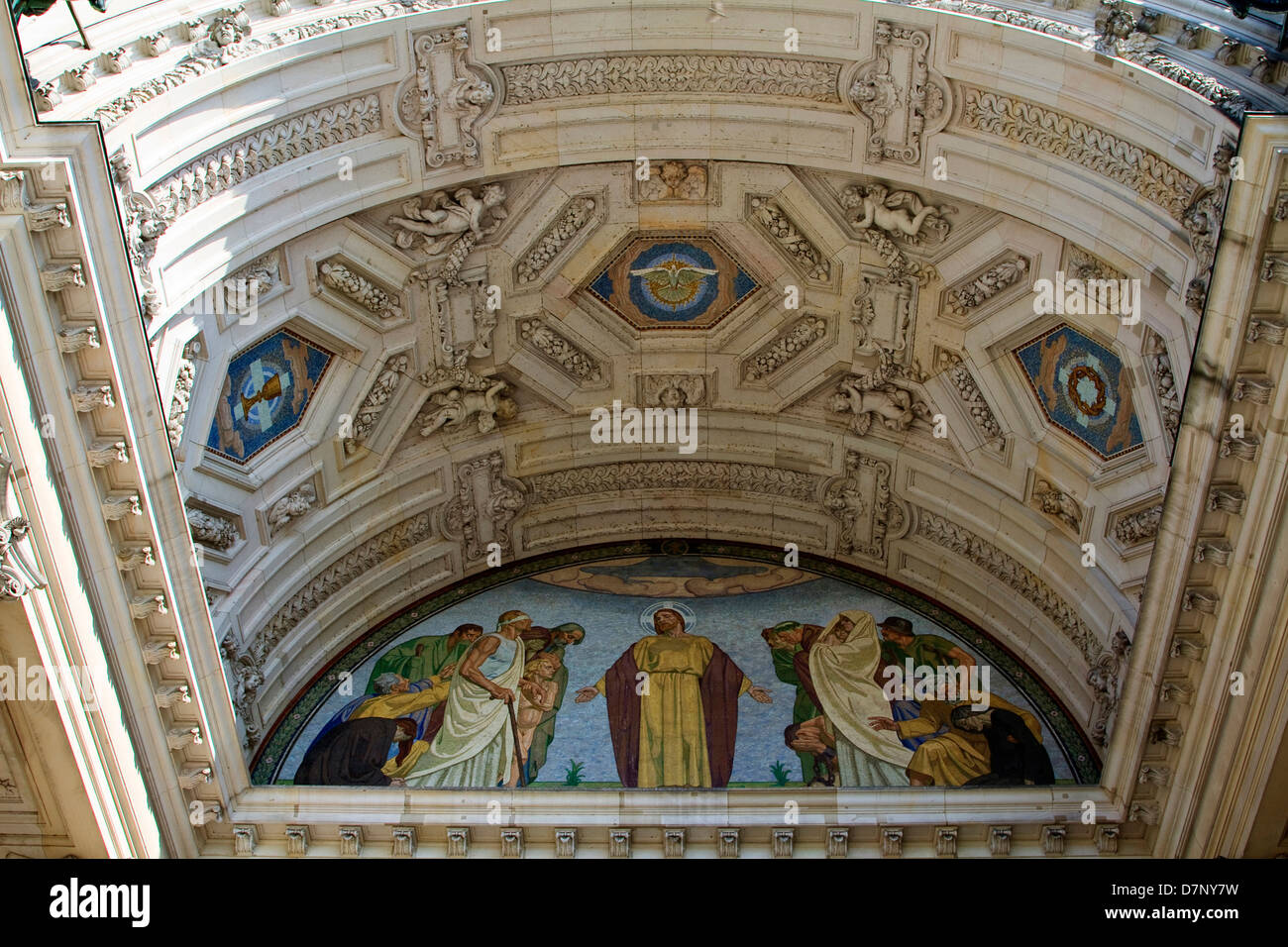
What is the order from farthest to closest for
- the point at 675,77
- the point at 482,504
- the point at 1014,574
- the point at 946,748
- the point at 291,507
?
the point at 482,504 → the point at 1014,574 → the point at 291,507 → the point at 675,77 → the point at 946,748

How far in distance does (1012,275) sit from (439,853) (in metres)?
7.50

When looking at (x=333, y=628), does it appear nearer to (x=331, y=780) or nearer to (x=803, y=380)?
(x=331, y=780)

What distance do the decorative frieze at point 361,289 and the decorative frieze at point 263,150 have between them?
47.5 inches

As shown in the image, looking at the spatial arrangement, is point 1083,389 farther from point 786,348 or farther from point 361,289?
point 361,289

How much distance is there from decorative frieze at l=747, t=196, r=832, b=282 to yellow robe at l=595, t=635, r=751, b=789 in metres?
3.93

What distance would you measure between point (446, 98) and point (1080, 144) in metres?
5.87

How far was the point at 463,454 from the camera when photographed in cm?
1973

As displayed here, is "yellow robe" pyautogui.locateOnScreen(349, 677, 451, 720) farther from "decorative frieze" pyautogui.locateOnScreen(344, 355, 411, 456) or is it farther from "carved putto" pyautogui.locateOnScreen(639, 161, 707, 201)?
"carved putto" pyautogui.locateOnScreen(639, 161, 707, 201)

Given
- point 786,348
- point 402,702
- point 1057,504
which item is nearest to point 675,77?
point 786,348

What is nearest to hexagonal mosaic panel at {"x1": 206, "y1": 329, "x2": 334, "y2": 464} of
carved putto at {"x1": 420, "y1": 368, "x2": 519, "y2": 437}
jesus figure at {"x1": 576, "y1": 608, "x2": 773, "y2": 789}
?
carved putto at {"x1": 420, "y1": 368, "x2": 519, "y2": 437}

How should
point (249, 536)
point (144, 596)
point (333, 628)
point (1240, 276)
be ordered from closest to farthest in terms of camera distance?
point (1240, 276) → point (144, 596) → point (249, 536) → point (333, 628)

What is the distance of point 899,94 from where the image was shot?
17.7 m
